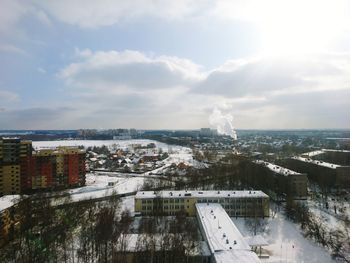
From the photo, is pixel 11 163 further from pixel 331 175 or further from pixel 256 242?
pixel 331 175

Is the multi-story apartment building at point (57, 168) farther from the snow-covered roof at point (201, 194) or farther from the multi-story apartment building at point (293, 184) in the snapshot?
the multi-story apartment building at point (293, 184)

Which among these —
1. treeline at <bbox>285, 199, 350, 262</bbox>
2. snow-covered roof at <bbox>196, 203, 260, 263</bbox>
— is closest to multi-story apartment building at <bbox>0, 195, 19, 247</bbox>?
snow-covered roof at <bbox>196, 203, 260, 263</bbox>

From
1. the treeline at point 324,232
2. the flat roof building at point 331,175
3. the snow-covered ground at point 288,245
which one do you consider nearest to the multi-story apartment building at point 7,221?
the snow-covered ground at point 288,245

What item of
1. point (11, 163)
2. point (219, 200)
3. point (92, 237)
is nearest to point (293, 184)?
point (219, 200)

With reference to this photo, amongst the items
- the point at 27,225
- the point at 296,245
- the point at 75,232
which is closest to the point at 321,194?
the point at 296,245

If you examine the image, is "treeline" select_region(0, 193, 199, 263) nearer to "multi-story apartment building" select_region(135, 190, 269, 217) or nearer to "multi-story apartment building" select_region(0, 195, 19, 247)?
"multi-story apartment building" select_region(0, 195, 19, 247)
